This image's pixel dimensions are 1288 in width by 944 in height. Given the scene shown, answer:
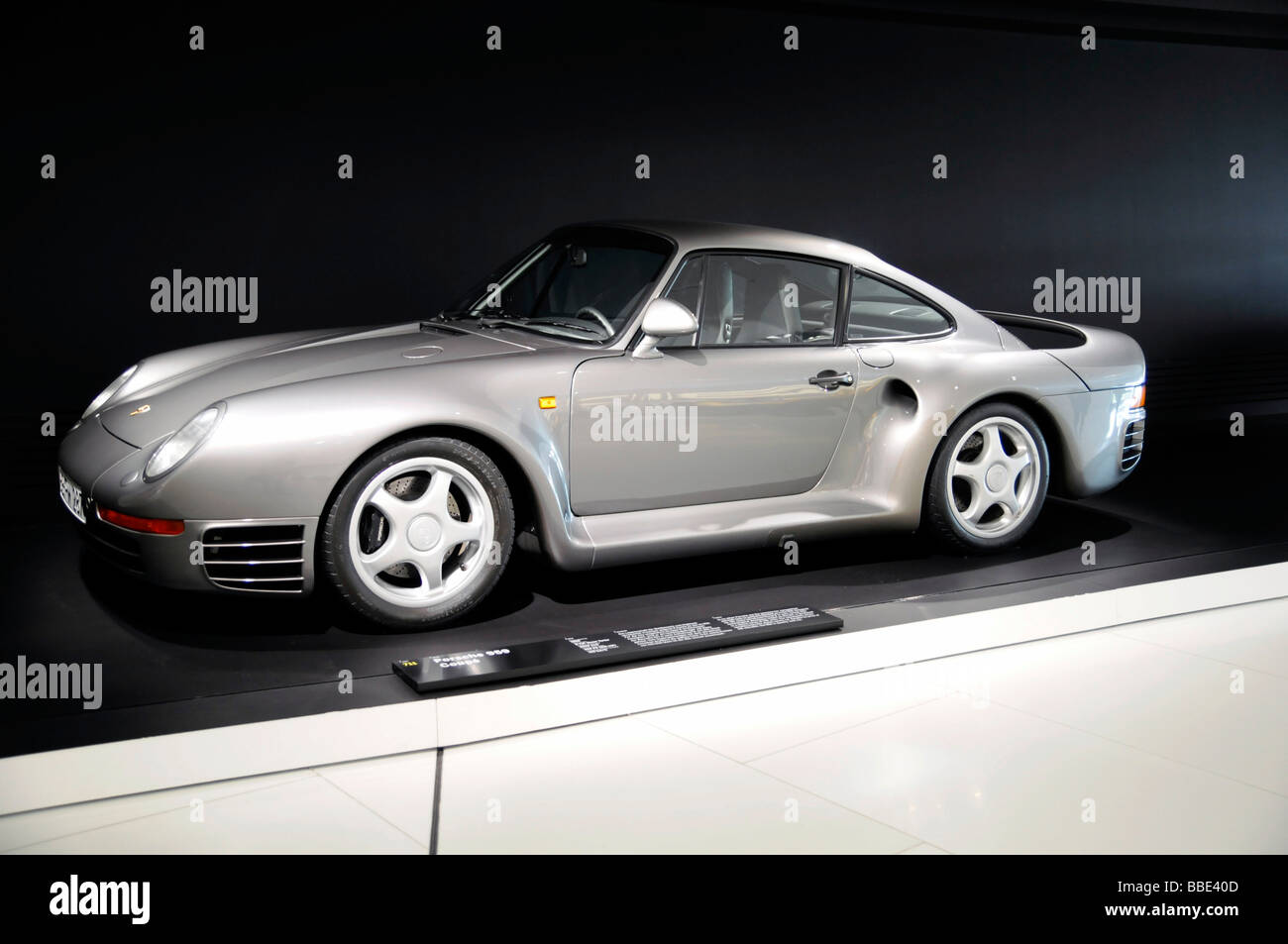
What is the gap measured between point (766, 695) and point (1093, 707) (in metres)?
0.93

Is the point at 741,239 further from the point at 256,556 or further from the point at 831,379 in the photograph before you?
the point at 256,556

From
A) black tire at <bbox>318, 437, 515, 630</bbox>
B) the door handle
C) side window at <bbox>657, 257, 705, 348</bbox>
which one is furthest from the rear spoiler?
black tire at <bbox>318, 437, 515, 630</bbox>

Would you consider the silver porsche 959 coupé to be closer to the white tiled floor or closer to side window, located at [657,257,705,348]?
side window, located at [657,257,705,348]

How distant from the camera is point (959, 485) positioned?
4.70 m

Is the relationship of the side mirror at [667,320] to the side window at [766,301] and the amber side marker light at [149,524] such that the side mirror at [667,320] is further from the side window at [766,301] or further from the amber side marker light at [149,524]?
the amber side marker light at [149,524]

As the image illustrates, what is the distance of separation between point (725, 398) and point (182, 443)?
5.53 ft

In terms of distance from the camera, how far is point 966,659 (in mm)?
3842

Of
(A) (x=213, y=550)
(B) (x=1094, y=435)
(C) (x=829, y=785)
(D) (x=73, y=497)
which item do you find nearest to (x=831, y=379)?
(B) (x=1094, y=435)

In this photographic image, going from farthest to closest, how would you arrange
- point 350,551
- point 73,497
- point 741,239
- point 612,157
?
point 612,157 → point 741,239 → point 73,497 → point 350,551

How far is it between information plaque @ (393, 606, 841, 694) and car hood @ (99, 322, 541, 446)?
2.99ft

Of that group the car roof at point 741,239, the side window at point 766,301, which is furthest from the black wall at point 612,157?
the side window at point 766,301

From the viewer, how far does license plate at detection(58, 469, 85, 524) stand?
357 centimetres

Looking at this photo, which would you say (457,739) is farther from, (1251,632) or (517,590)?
(1251,632)


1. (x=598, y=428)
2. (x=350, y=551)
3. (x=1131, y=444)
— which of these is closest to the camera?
(x=350, y=551)
